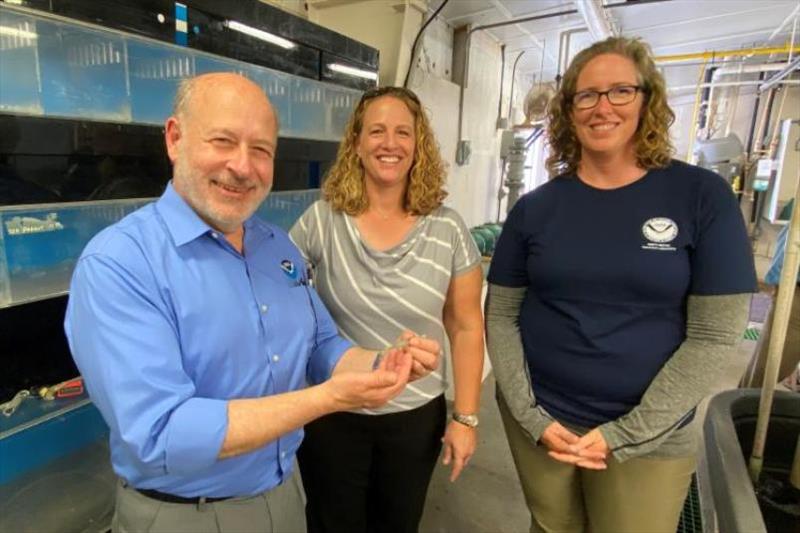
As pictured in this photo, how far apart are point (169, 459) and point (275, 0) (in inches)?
86.3

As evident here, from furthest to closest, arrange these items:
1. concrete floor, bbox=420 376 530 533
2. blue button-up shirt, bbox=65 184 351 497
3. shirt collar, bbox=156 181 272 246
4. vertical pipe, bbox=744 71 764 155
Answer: vertical pipe, bbox=744 71 764 155
concrete floor, bbox=420 376 530 533
shirt collar, bbox=156 181 272 246
blue button-up shirt, bbox=65 184 351 497

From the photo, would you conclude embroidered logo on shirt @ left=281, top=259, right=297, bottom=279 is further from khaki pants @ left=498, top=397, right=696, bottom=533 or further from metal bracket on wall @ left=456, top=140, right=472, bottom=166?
metal bracket on wall @ left=456, top=140, right=472, bottom=166

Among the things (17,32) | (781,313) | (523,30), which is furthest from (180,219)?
(523,30)

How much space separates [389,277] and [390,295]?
1.8 inches

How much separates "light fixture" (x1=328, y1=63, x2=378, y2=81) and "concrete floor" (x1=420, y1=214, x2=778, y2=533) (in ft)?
6.32

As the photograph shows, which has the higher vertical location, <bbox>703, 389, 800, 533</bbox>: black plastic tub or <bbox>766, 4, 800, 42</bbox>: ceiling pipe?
<bbox>766, 4, 800, 42</bbox>: ceiling pipe

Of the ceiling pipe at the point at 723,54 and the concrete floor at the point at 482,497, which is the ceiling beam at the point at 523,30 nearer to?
the ceiling pipe at the point at 723,54

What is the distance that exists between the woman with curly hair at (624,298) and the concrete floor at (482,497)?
89 cm

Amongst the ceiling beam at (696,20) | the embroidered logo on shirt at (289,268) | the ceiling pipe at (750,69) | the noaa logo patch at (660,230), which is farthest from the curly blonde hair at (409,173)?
the ceiling pipe at (750,69)

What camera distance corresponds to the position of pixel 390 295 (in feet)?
3.76

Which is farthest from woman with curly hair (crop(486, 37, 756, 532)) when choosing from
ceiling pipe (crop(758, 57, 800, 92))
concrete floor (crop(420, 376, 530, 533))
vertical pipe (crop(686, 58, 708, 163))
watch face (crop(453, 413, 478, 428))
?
vertical pipe (crop(686, 58, 708, 163))

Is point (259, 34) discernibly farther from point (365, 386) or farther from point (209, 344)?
point (365, 386)

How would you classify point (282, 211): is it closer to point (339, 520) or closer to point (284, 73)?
point (284, 73)

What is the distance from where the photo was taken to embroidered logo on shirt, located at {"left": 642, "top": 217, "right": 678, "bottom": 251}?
96 cm
